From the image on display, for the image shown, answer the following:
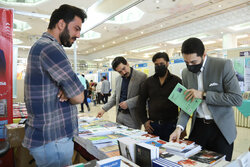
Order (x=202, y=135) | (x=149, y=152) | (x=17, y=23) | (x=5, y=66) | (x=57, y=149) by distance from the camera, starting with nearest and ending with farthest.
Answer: (x=149, y=152) < (x=57, y=149) < (x=202, y=135) < (x=5, y=66) < (x=17, y=23)

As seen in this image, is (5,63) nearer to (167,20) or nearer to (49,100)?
(49,100)

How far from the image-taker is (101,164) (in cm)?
81

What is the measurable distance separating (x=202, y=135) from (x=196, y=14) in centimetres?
883

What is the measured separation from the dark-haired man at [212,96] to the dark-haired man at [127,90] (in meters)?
0.78

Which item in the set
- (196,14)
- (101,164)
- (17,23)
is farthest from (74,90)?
(17,23)

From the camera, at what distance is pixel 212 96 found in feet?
4.40

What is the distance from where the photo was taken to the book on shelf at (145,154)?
37.4 inches

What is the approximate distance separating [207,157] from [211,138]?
374 mm

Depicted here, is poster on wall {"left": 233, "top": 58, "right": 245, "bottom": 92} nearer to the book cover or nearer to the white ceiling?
the white ceiling

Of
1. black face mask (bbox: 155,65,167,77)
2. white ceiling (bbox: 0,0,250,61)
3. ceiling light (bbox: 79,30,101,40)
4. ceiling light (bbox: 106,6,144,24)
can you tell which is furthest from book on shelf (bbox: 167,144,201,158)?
ceiling light (bbox: 79,30,101,40)

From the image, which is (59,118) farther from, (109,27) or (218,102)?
(109,27)

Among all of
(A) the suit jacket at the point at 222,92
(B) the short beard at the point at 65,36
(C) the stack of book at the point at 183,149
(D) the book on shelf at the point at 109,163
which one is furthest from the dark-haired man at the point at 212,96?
(B) the short beard at the point at 65,36

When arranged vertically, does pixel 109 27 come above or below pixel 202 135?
above

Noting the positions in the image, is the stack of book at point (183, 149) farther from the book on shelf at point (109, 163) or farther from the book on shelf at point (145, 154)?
the book on shelf at point (109, 163)
